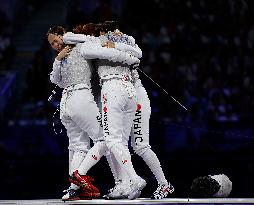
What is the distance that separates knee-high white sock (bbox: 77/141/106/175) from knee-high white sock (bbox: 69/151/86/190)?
124 millimetres

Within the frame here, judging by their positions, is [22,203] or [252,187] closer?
[22,203]

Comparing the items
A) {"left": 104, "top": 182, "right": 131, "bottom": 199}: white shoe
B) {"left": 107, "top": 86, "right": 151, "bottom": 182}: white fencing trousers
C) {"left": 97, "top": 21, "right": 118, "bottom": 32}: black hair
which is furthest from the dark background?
{"left": 97, "top": 21, "right": 118, "bottom": 32}: black hair

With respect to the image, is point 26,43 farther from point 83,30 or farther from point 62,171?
point 83,30

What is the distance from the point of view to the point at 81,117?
206 inches

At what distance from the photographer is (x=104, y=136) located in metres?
5.16

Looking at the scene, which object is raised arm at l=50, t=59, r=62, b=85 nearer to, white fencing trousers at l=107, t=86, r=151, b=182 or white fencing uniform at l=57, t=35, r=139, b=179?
white fencing uniform at l=57, t=35, r=139, b=179

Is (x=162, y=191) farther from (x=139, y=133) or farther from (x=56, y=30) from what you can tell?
(x=56, y=30)

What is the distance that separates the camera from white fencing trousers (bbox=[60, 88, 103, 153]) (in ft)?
17.2

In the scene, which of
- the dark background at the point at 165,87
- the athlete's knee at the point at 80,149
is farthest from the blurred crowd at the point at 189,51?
the athlete's knee at the point at 80,149

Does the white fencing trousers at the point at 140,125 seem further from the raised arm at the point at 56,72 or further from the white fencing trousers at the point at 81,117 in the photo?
the raised arm at the point at 56,72

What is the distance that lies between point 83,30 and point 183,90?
4262mm

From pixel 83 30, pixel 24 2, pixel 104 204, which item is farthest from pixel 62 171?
pixel 24 2

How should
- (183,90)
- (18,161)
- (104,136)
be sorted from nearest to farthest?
(104,136) → (18,161) → (183,90)

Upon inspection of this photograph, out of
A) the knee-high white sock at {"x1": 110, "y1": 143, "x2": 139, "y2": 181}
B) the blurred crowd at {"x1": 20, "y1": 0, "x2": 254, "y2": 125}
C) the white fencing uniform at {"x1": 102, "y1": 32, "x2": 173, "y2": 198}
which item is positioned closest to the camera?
the knee-high white sock at {"x1": 110, "y1": 143, "x2": 139, "y2": 181}
